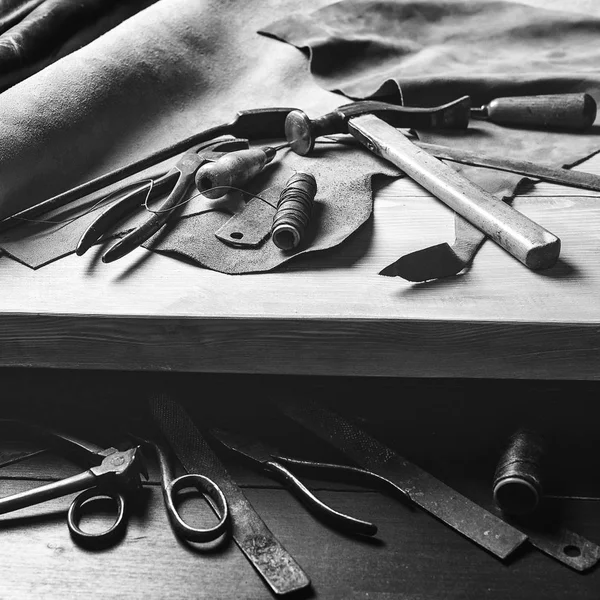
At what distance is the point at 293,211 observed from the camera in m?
1.23

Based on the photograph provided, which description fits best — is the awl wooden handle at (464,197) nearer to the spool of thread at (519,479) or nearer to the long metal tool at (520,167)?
the long metal tool at (520,167)

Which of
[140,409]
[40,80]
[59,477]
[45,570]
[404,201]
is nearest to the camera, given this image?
[45,570]

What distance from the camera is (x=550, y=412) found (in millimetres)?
1152

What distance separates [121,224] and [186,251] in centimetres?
15

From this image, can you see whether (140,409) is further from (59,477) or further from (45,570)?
(45,570)

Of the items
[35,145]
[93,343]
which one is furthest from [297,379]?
[35,145]

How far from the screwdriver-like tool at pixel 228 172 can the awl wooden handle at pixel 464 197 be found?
0.77 feet

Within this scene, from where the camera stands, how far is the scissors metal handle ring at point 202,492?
98cm

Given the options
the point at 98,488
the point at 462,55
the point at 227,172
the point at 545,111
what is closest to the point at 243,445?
the point at 98,488

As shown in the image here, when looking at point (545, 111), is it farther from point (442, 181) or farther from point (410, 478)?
point (410, 478)

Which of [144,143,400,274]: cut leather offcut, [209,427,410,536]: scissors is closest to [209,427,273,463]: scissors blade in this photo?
[209,427,410,536]: scissors

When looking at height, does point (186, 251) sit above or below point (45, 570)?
above

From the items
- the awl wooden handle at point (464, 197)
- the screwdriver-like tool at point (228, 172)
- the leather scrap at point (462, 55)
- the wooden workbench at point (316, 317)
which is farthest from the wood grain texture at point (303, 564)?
the leather scrap at point (462, 55)

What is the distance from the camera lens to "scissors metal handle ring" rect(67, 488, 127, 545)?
98 centimetres
